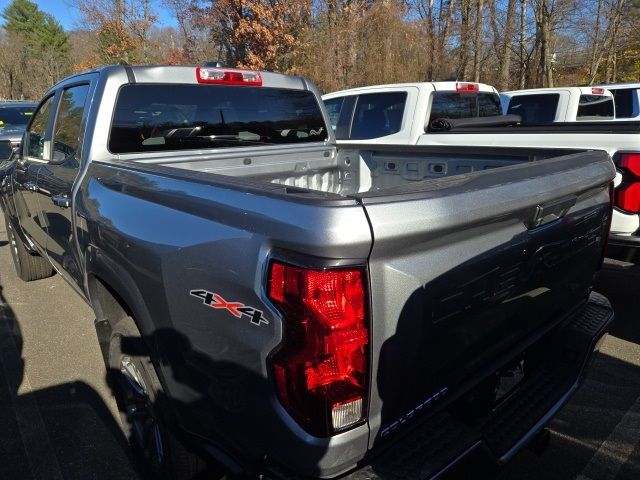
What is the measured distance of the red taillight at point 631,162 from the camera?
3.67 meters

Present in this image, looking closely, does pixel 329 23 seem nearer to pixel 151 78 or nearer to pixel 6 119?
pixel 6 119

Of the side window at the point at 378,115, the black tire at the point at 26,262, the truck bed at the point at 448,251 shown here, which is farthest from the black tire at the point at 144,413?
the side window at the point at 378,115

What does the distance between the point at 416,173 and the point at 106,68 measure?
6.70ft

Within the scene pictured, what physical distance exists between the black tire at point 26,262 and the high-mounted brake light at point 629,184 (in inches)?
210

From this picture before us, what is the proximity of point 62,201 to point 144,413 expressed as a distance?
139cm

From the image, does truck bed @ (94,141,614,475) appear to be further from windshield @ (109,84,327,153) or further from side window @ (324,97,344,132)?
side window @ (324,97,344,132)

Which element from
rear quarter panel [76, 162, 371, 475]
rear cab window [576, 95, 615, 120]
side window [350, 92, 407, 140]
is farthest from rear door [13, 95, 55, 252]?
rear cab window [576, 95, 615, 120]

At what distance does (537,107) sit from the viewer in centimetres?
849

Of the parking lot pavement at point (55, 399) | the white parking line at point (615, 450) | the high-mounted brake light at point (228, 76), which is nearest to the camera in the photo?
the white parking line at point (615, 450)

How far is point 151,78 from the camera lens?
2.93 m

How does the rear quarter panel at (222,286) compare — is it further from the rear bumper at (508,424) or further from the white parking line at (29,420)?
the white parking line at (29,420)

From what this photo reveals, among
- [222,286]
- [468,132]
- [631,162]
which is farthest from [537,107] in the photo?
[222,286]

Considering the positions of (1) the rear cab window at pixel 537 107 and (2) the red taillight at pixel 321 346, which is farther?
(1) the rear cab window at pixel 537 107

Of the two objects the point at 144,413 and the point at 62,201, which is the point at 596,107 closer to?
the point at 62,201
